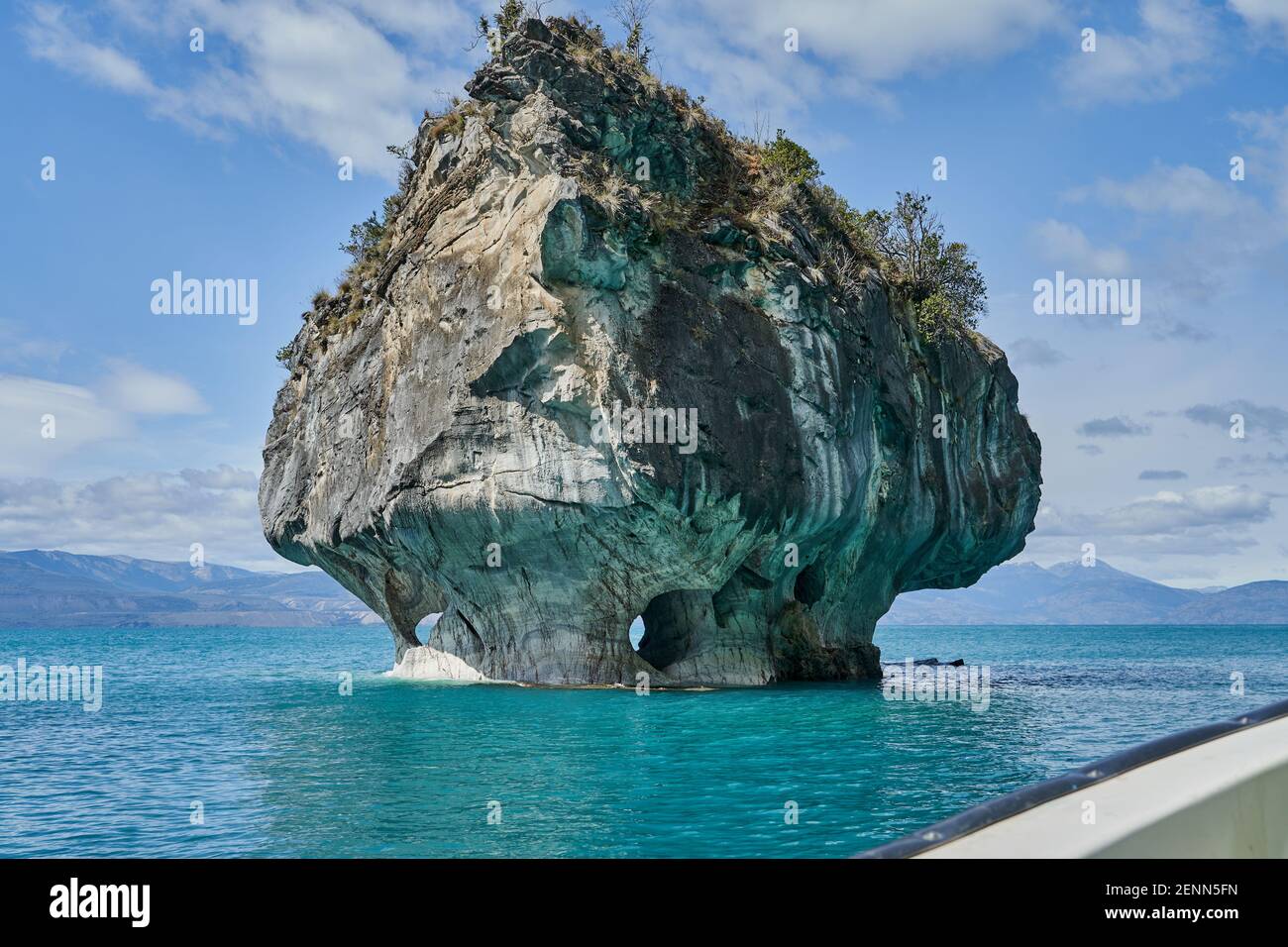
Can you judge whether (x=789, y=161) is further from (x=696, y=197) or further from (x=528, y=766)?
(x=528, y=766)

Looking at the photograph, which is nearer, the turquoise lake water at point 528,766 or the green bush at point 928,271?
the turquoise lake water at point 528,766

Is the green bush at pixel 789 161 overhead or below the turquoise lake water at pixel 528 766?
overhead

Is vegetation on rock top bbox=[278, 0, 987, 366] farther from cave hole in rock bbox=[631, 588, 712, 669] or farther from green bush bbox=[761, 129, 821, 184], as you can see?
cave hole in rock bbox=[631, 588, 712, 669]

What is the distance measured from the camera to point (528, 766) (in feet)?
51.0

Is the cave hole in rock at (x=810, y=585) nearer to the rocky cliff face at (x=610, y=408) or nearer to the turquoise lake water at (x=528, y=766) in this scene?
the rocky cliff face at (x=610, y=408)

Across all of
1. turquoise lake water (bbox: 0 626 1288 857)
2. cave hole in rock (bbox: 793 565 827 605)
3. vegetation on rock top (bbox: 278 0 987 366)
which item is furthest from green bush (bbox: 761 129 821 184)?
turquoise lake water (bbox: 0 626 1288 857)

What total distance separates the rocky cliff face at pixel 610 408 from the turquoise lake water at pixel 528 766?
275cm

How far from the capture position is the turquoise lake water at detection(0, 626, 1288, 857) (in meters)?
11.1

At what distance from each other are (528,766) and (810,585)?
17.0m

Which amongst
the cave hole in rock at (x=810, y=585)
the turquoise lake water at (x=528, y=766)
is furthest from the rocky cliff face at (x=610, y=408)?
the turquoise lake water at (x=528, y=766)

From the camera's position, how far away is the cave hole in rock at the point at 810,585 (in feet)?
101

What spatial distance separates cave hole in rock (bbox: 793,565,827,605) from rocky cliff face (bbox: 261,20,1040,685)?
67mm
